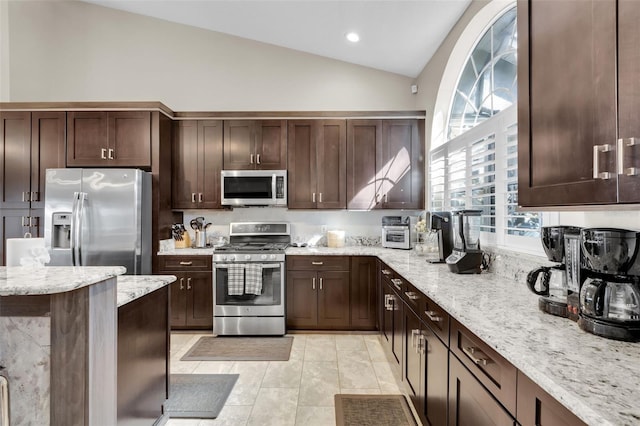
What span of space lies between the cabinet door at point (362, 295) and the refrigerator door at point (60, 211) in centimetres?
294

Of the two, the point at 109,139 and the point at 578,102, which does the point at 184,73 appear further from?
the point at 578,102

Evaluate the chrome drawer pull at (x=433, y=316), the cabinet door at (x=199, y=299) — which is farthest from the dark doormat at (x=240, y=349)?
the chrome drawer pull at (x=433, y=316)

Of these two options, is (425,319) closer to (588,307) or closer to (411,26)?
(588,307)

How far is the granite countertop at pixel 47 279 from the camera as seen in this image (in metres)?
1.13

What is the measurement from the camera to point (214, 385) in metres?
2.59

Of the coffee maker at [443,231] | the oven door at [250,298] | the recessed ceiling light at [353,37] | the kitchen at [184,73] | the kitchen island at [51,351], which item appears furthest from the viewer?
the kitchen at [184,73]

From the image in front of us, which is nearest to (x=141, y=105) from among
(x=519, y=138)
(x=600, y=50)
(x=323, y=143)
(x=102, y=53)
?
(x=102, y=53)

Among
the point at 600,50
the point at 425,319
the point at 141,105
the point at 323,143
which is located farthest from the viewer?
the point at 323,143

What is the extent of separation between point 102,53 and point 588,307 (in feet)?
17.6

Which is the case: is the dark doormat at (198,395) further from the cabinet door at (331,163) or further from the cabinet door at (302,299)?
the cabinet door at (331,163)

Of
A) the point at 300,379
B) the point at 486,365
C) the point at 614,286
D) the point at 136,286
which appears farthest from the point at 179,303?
the point at 614,286

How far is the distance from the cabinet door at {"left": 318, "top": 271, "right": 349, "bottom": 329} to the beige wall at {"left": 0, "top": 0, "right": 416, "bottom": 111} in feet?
7.02

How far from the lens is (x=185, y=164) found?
3.95 metres

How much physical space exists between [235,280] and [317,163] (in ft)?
5.44
